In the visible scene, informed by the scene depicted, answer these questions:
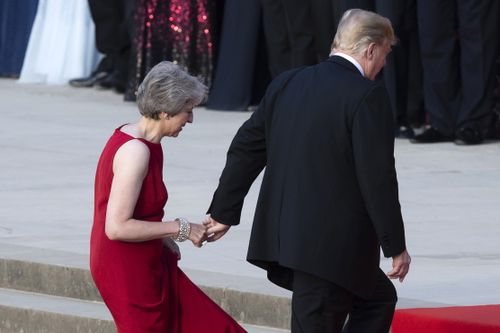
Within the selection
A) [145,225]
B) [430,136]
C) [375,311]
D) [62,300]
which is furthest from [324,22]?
[145,225]

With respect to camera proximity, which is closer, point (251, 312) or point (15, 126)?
point (251, 312)

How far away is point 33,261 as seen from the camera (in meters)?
7.01

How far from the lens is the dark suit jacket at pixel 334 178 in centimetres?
487

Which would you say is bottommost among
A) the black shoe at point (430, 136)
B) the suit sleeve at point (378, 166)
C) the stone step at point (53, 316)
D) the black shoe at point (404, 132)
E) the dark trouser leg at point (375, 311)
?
the black shoe at point (404, 132)

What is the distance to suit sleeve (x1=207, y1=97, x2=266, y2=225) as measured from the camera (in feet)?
17.3

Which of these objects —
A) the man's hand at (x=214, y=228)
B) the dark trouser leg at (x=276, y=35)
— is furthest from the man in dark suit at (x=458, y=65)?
the man's hand at (x=214, y=228)

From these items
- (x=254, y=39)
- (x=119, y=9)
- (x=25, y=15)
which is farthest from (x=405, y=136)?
(x=25, y=15)

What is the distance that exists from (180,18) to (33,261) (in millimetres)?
6537

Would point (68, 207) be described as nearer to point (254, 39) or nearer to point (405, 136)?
point (405, 136)

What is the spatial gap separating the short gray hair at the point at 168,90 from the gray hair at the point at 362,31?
501 millimetres

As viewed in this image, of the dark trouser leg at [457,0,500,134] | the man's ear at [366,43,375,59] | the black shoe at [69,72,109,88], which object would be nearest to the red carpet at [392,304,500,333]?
the man's ear at [366,43,375,59]

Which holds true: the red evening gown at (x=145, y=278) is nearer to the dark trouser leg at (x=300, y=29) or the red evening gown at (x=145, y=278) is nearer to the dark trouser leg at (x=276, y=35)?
the dark trouser leg at (x=300, y=29)

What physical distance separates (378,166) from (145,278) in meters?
0.82

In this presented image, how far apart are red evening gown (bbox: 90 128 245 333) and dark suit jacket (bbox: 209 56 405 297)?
32cm
